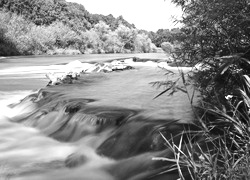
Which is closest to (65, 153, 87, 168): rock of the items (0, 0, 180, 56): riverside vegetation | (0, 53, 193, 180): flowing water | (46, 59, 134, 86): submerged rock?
(0, 53, 193, 180): flowing water

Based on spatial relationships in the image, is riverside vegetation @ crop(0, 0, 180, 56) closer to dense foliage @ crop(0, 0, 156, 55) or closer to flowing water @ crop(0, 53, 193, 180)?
dense foliage @ crop(0, 0, 156, 55)

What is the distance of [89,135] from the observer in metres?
5.32

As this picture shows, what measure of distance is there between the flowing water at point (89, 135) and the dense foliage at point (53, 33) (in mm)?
33695

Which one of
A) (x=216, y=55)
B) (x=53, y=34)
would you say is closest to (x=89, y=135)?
(x=216, y=55)

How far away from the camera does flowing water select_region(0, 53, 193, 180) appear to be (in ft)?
13.5

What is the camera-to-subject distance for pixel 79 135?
549cm

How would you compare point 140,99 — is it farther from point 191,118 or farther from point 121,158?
point 121,158

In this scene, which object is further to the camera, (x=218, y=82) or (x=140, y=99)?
(x=140, y=99)

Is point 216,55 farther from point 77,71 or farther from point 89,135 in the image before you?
point 77,71

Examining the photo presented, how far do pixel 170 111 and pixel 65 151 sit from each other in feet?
6.16

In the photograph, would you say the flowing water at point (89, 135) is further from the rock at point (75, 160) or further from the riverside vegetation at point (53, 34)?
the riverside vegetation at point (53, 34)

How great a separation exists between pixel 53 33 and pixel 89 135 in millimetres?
47396

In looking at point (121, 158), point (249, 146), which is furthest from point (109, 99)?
point (249, 146)

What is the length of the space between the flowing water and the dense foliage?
33.7 m
